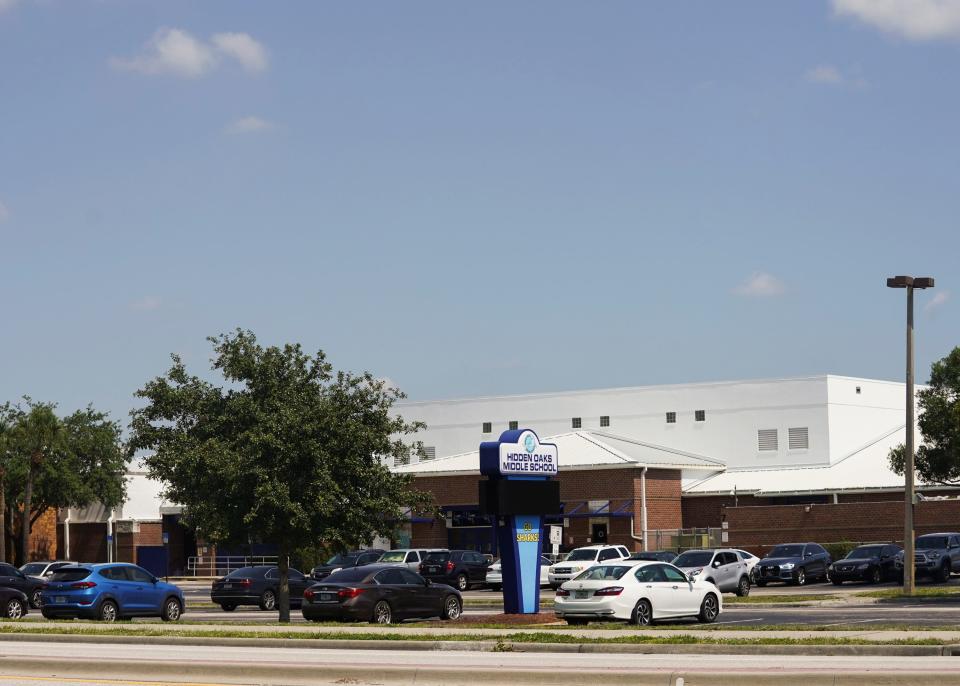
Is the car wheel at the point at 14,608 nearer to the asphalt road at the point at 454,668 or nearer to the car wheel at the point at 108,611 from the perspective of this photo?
the car wheel at the point at 108,611

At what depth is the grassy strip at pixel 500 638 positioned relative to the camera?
944 inches

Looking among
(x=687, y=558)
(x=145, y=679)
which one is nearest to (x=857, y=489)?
(x=687, y=558)

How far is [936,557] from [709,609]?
18809mm

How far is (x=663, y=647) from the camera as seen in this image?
2391 centimetres

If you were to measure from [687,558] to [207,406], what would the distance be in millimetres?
16189

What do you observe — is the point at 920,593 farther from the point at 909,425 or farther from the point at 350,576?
the point at 350,576

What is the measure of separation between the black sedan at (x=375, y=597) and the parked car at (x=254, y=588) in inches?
348

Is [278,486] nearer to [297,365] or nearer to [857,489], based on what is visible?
[297,365]

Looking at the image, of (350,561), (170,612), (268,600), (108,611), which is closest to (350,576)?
(170,612)

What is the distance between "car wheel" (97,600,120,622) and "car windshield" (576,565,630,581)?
11.5 meters

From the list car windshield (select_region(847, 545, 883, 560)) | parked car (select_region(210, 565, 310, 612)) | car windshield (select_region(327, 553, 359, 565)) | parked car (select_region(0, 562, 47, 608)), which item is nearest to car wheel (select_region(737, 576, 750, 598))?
car windshield (select_region(847, 545, 883, 560))

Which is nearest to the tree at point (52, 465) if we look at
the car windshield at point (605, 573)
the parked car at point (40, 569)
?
the parked car at point (40, 569)

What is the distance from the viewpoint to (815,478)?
71438mm

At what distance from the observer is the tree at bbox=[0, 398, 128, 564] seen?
7875 cm
